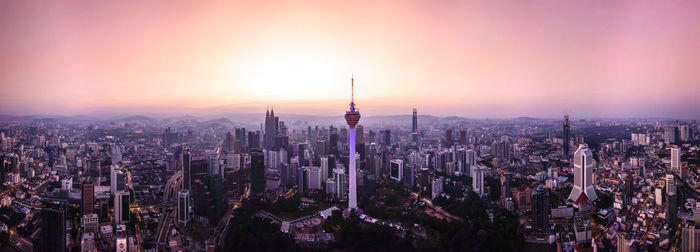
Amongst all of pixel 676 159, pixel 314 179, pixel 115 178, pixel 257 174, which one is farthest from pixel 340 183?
pixel 676 159

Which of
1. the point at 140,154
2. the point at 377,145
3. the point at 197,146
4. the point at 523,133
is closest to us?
the point at 140,154

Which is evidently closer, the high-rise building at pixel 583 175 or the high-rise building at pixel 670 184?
the high-rise building at pixel 670 184

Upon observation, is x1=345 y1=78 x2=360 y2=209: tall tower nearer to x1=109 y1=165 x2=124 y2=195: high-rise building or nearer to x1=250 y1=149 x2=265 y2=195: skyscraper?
x1=250 y1=149 x2=265 y2=195: skyscraper

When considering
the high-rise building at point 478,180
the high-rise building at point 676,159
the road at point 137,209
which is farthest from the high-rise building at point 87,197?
the high-rise building at point 676,159

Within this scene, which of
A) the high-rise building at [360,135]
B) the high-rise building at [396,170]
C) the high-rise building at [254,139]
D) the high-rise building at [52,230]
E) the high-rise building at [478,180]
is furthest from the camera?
the high-rise building at [360,135]

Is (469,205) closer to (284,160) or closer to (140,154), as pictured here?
(284,160)

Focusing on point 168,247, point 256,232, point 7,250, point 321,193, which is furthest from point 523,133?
point 7,250

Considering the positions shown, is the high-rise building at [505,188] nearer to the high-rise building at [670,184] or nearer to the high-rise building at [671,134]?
the high-rise building at [670,184]

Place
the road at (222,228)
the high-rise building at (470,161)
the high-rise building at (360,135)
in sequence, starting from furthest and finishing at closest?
the high-rise building at (360,135)
the high-rise building at (470,161)
the road at (222,228)
